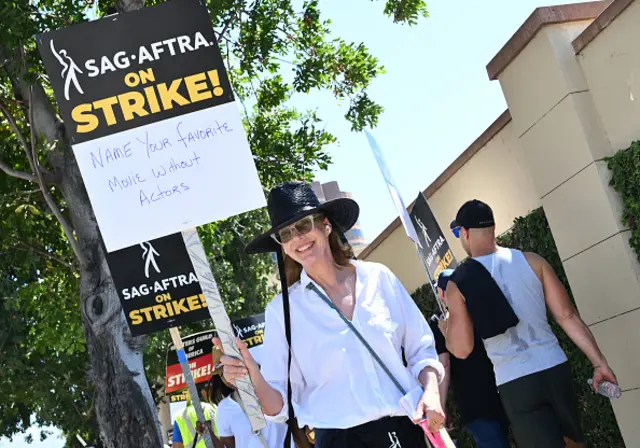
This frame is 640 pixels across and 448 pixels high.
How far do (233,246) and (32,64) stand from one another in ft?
43.9

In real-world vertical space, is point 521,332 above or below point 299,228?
below

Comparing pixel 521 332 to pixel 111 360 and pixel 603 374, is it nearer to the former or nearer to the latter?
pixel 603 374

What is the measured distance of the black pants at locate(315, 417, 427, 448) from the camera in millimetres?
3512

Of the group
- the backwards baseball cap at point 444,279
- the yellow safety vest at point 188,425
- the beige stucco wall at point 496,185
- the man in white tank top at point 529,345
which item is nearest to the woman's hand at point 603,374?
the man in white tank top at point 529,345

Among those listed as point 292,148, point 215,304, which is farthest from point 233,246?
point 215,304

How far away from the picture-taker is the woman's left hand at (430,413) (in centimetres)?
342

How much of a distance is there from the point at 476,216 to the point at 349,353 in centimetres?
226

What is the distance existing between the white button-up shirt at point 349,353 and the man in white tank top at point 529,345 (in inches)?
67.8

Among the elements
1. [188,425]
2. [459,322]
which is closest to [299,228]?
[459,322]

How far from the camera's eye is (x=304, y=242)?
3877 mm

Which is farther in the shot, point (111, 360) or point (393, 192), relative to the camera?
point (111, 360)

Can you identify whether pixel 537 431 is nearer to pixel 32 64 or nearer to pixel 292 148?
Answer: pixel 32 64

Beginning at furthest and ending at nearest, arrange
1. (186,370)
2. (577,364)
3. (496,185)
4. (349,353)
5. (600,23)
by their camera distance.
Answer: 1. (496,185)
2. (577,364)
3. (600,23)
4. (186,370)
5. (349,353)

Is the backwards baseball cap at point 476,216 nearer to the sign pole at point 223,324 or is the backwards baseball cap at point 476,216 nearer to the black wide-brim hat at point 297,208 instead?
the black wide-brim hat at point 297,208
